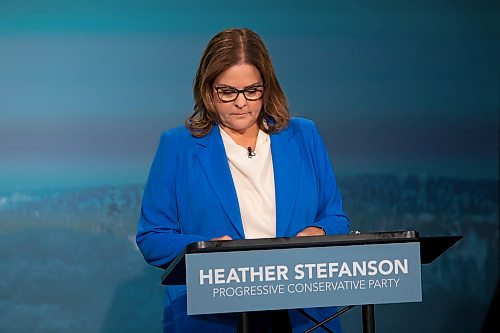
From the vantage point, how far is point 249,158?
119 inches

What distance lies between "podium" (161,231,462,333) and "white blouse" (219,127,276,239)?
0.45 metres

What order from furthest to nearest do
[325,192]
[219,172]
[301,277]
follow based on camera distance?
[325,192] < [219,172] < [301,277]

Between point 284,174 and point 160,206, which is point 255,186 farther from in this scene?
point 160,206

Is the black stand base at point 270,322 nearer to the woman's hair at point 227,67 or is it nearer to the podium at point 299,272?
the podium at point 299,272

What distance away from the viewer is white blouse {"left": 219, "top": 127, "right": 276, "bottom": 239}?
9.57ft

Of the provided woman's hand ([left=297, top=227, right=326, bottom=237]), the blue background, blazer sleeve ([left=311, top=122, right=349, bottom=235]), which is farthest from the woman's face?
the blue background

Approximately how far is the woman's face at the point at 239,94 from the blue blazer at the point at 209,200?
0.10 m

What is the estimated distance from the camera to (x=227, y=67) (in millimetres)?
2943

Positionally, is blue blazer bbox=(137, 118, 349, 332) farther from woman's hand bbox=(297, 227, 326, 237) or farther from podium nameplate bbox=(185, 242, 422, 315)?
podium nameplate bbox=(185, 242, 422, 315)

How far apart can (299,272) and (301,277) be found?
0.01 meters

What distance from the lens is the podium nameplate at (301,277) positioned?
2424mm

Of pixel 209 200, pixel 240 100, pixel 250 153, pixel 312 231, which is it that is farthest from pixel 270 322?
pixel 240 100

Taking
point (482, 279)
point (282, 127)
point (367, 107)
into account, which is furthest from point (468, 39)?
point (282, 127)

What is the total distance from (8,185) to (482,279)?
260cm
